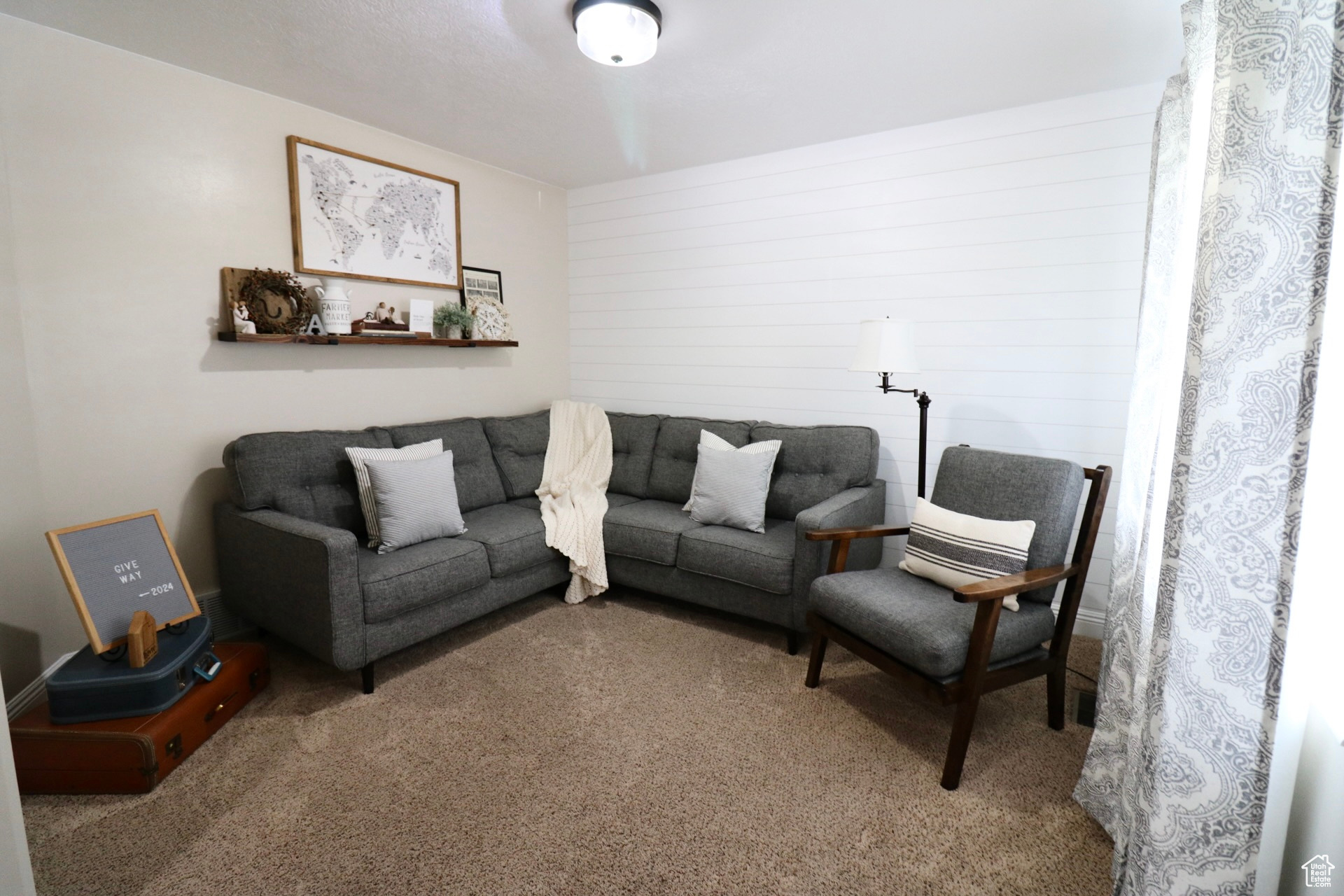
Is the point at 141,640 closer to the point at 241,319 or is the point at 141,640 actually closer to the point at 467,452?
the point at 241,319

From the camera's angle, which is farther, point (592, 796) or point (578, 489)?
point (578, 489)

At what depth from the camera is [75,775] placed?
2.00 m

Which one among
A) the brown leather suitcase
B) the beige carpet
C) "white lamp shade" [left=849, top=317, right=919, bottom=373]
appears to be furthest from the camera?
"white lamp shade" [left=849, top=317, right=919, bottom=373]

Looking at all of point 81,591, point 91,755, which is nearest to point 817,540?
point 91,755

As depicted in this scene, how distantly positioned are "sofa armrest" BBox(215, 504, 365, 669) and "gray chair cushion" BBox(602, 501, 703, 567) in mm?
1315

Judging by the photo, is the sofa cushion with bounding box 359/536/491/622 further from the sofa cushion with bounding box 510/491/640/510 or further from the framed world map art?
the framed world map art

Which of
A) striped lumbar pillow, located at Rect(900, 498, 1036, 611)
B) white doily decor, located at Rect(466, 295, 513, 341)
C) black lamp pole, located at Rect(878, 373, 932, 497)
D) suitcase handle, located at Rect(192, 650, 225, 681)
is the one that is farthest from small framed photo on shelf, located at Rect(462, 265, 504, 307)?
striped lumbar pillow, located at Rect(900, 498, 1036, 611)

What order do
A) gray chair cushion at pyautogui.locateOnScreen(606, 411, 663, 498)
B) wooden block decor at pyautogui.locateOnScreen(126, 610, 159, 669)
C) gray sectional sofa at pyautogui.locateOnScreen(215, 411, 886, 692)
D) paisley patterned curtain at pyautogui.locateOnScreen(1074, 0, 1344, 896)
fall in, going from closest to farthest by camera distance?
paisley patterned curtain at pyautogui.locateOnScreen(1074, 0, 1344, 896) < wooden block decor at pyautogui.locateOnScreen(126, 610, 159, 669) < gray sectional sofa at pyautogui.locateOnScreen(215, 411, 886, 692) < gray chair cushion at pyautogui.locateOnScreen(606, 411, 663, 498)

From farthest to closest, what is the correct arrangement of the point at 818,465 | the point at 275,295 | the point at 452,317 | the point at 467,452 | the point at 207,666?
the point at 452,317
the point at 467,452
the point at 818,465
the point at 275,295
the point at 207,666

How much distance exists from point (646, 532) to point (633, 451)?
87 cm

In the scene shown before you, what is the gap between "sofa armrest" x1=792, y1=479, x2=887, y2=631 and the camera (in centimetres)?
284

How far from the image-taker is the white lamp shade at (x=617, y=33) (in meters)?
2.17

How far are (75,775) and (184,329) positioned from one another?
1.81 meters

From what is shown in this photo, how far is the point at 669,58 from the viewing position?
2.61m
